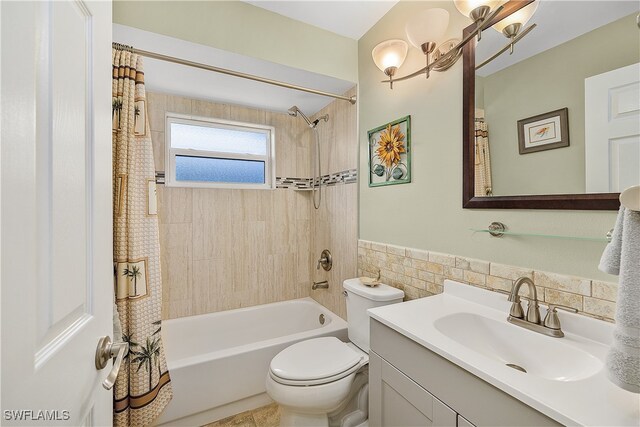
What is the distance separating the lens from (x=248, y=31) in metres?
1.63

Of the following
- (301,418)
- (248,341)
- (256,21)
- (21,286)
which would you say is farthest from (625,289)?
(248,341)

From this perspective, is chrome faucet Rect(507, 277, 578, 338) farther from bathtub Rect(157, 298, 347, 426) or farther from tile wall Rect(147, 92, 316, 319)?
tile wall Rect(147, 92, 316, 319)

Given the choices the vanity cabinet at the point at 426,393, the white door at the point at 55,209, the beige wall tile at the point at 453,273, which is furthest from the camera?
the beige wall tile at the point at 453,273

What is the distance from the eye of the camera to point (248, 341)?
2355 mm

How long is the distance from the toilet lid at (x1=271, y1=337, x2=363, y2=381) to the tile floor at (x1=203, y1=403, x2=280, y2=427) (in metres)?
0.53

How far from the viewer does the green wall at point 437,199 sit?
934 mm

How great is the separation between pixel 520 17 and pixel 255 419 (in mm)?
2484

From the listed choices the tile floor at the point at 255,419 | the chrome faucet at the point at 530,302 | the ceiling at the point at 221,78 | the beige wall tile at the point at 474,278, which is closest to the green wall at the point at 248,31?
the ceiling at the point at 221,78

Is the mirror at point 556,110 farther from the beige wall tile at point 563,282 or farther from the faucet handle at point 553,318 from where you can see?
the faucet handle at point 553,318

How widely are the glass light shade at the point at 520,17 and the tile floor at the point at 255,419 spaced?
2.38m

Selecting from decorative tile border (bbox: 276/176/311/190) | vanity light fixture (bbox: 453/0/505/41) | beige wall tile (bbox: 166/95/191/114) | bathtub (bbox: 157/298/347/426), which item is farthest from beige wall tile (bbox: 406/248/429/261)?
beige wall tile (bbox: 166/95/191/114)

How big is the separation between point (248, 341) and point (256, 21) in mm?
2460

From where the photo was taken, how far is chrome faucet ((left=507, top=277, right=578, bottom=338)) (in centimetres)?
90

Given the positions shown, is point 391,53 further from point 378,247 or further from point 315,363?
point 315,363
